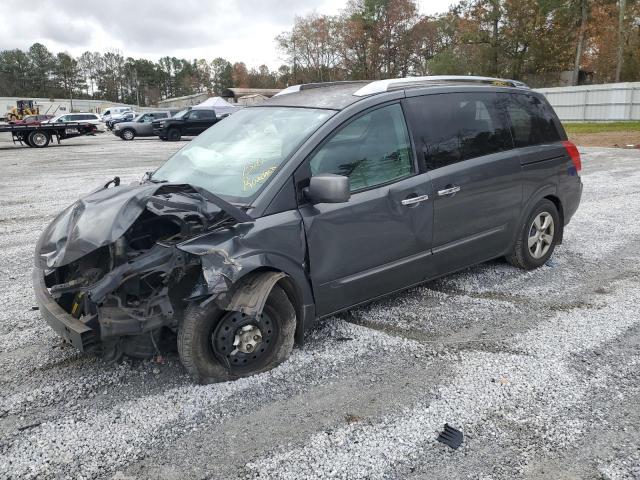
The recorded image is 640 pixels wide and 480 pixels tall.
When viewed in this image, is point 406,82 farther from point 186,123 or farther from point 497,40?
point 497,40

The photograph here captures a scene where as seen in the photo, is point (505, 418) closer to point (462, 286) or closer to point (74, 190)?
point (462, 286)

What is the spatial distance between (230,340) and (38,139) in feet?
81.2

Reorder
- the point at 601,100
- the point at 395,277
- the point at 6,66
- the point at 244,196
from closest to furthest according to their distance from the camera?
1. the point at 244,196
2. the point at 395,277
3. the point at 601,100
4. the point at 6,66

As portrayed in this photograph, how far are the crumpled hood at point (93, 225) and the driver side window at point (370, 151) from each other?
1.14m

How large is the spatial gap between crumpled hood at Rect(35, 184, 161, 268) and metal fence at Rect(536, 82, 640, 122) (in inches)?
1212

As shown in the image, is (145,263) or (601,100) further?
(601,100)

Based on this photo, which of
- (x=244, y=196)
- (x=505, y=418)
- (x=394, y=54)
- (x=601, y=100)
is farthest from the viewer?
(x=394, y=54)

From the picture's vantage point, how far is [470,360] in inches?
132

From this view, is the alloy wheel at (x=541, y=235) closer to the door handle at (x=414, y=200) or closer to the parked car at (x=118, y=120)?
the door handle at (x=414, y=200)

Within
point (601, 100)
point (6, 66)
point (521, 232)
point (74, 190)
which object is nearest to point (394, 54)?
point (601, 100)

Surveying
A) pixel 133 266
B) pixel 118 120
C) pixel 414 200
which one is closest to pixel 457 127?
pixel 414 200

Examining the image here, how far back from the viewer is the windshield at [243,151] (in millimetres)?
3381

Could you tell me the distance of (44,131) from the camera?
23609 mm

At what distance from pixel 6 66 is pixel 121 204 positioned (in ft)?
376
